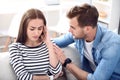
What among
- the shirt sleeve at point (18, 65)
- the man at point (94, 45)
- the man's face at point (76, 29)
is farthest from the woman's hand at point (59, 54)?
the shirt sleeve at point (18, 65)

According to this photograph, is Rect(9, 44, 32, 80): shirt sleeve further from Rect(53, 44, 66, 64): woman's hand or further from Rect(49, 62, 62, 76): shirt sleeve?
Rect(53, 44, 66, 64): woman's hand

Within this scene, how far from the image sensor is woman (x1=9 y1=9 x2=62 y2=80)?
158 centimetres

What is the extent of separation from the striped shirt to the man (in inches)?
5.0

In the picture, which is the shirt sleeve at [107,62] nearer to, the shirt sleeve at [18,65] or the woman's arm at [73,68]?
the woman's arm at [73,68]

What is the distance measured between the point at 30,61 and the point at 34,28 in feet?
0.79

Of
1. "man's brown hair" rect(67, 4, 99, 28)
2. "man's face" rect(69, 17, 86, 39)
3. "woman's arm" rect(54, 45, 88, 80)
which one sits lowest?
"woman's arm" rect(54, 45, 88, 80)

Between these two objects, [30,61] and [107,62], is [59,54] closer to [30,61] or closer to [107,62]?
[30,61]

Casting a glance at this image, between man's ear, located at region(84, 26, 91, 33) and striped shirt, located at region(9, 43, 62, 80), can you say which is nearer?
striped shirt, located at region(9, 43, 62, 80)

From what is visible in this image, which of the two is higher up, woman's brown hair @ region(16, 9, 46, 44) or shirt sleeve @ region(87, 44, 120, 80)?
woman's brown hair @ region(16, 9, 46, 44)

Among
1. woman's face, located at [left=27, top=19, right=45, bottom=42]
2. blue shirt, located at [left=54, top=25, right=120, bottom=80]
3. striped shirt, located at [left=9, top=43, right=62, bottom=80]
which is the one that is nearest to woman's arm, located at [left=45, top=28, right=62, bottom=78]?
striped shirt, located at [left=9, top=43, right=62, bottom=80]

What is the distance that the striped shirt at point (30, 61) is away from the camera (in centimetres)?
Result: 156

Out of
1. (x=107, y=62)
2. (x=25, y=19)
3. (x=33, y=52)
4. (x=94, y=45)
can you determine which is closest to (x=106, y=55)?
(x=107, y=62)

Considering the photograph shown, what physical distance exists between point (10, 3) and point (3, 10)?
1.49ft

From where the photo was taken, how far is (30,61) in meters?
1.62
